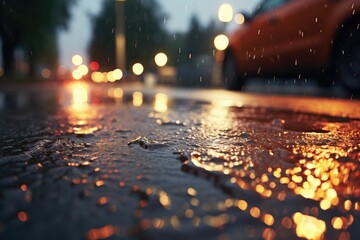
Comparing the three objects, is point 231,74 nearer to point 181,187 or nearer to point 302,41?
point 302,41

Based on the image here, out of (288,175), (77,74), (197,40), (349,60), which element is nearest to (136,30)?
(77,74)

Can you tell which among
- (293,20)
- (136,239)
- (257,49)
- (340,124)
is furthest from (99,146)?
(257,49)

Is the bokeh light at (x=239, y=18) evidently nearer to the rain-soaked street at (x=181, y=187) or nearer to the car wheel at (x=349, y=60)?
the car wheel at (x=349, y=60)

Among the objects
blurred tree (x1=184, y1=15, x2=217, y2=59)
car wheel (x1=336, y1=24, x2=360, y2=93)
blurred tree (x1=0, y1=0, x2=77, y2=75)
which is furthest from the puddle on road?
blurred tree (x1=184, y1=15, x2=217, y2=59)

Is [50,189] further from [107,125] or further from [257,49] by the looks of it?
[257,49]

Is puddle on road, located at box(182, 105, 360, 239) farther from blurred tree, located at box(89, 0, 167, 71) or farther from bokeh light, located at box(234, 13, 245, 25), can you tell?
blurred tree, located at box(89, 0, 167, 71)
